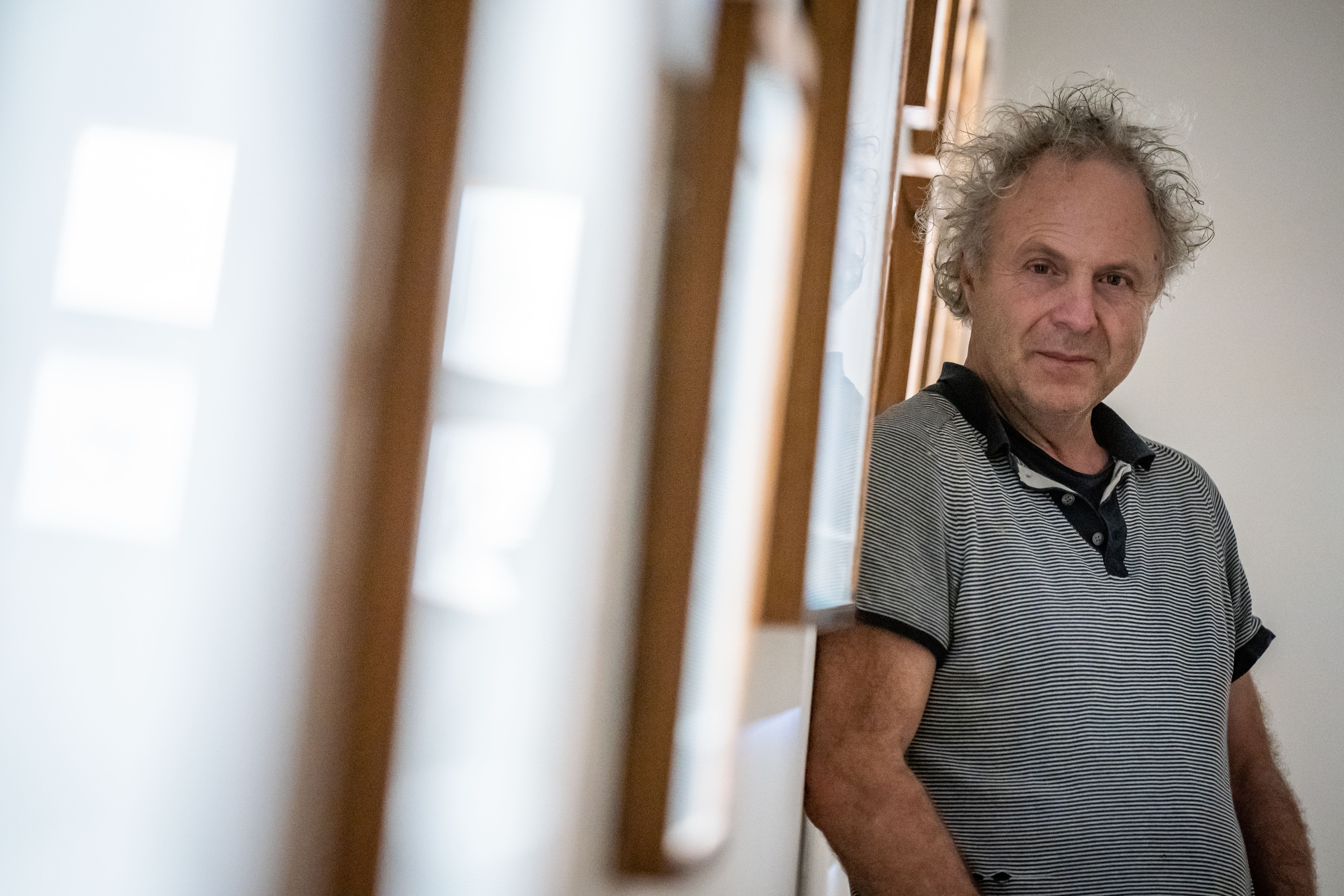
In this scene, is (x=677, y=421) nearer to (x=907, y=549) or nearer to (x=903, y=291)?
(x=907, y=549)

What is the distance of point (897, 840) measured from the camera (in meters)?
0.99

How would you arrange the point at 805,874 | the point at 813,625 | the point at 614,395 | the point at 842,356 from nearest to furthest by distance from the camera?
the point at 614,395 → the point at 842,356 → the point at 813,625 → the point at 805,874

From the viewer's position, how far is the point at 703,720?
1.43 feet

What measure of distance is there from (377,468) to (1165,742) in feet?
3.85

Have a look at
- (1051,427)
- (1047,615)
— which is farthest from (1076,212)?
(1047,615)

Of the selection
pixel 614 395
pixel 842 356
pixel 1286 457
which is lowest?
pixel 614 395

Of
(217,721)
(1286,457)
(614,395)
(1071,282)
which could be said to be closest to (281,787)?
(217,721)

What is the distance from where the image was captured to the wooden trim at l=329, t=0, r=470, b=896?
187mm

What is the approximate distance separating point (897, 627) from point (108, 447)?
93cm

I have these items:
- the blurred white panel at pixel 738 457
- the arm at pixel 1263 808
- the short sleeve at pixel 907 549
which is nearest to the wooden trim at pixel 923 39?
the short sleeve at pixel 907 549

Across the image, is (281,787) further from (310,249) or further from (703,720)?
(703,720)

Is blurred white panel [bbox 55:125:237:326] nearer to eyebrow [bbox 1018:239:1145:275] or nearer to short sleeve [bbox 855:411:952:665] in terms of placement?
short sleeve [bbox 855:411:952:665]

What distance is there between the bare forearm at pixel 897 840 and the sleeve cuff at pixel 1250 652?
26.5 inches

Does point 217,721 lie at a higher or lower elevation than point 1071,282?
lower
